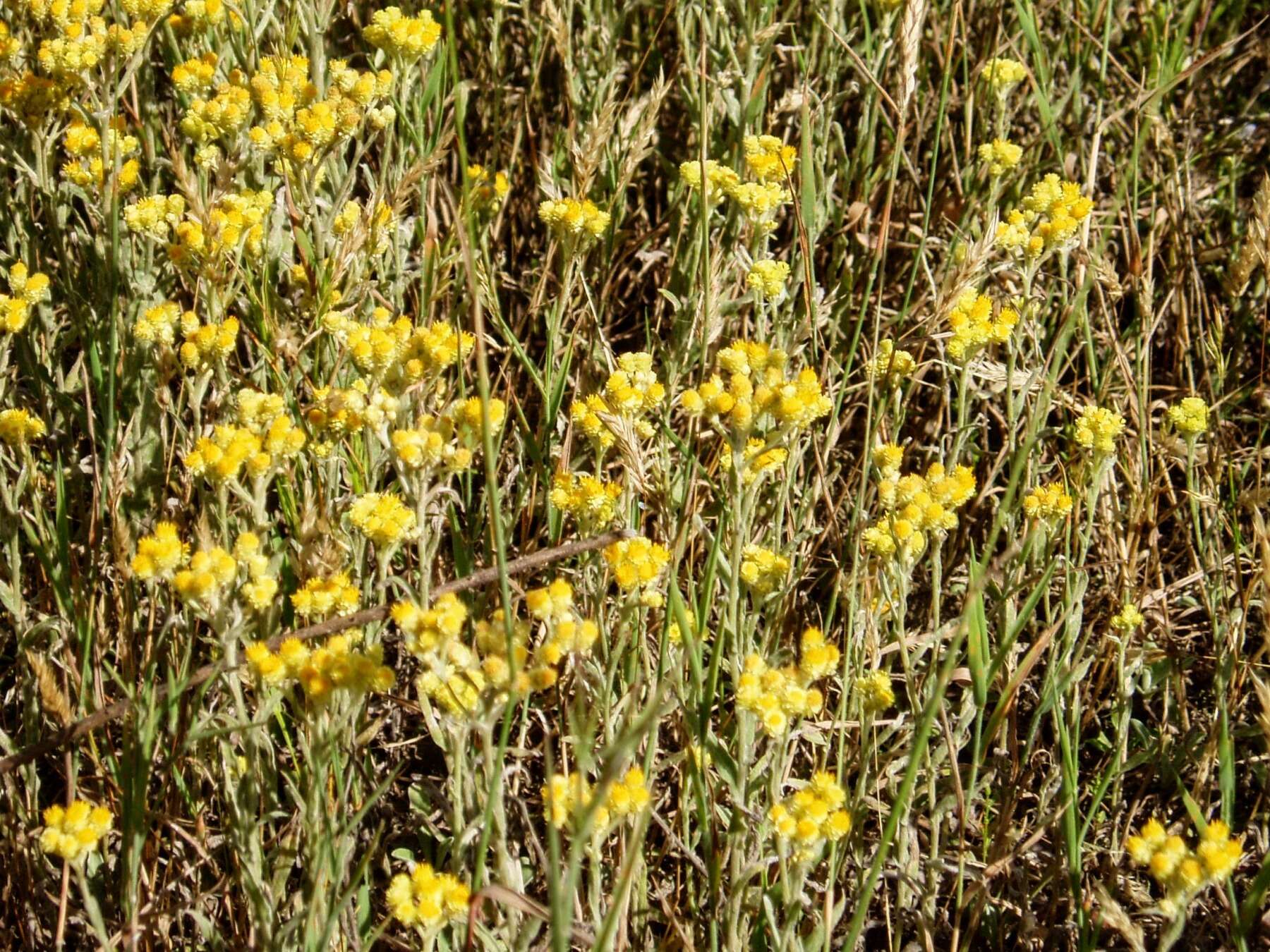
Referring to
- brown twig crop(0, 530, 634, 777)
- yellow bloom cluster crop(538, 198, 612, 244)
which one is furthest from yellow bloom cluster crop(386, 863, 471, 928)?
yellow bloom cluster crop(538, 198, 612, 244)

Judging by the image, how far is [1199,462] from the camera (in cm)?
238

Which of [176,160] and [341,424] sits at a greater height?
[176,160]

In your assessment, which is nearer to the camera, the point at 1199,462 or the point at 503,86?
the point at 1199,462

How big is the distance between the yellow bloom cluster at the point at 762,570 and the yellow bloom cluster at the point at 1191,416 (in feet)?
2.69

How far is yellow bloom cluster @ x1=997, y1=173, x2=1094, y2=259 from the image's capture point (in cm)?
213

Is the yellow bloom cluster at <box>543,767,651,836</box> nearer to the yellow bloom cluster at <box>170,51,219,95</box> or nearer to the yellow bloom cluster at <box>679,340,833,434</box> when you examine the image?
the yellow bloom cluster at <box>679,340,833,434</box>

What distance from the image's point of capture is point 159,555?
1.51 metres

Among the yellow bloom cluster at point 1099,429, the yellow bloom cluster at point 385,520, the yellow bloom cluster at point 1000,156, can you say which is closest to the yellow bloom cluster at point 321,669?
the yellow bloom cluster at point 385,520

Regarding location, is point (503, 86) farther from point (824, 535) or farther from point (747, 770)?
point (747, 770)

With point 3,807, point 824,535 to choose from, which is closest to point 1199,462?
point 824,535

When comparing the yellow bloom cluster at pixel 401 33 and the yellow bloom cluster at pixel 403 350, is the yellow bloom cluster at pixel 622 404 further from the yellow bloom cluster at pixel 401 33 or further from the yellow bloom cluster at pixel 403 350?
the yellow bloom cluster at pixel 401 33

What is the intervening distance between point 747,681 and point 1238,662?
919 millimetres

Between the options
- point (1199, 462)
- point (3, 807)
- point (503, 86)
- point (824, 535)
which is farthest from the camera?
point (503, 86)

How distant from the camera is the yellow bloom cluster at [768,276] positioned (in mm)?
2076
